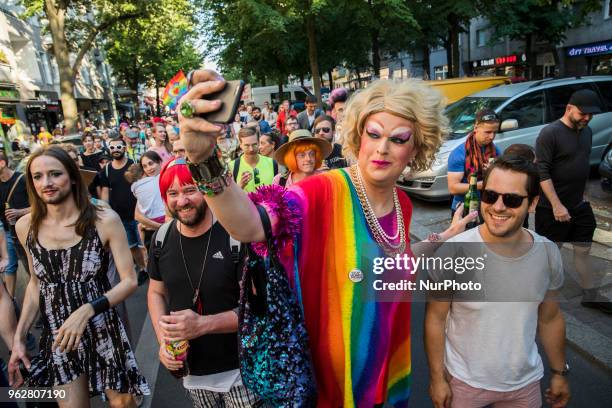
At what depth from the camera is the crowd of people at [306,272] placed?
128 cm

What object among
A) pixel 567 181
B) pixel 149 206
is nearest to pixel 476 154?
Result: pixel 567 181

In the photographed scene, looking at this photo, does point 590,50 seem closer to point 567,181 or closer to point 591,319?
point 567,181

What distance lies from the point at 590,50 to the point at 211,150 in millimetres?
24800

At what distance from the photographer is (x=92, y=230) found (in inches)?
88.2

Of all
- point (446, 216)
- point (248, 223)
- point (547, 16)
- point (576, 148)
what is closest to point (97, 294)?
point (248, 223)

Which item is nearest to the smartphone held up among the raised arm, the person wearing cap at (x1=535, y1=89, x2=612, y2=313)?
the raised arm

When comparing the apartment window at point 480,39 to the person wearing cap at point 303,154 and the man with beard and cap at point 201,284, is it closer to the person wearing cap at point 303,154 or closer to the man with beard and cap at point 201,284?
the person wearing cap at point 303,154

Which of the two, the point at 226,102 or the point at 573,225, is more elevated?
the point at 226,102

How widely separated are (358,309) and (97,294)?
1.64 metres

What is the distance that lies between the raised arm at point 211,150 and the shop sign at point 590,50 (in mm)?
23864

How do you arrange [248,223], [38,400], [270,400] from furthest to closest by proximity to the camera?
[38,400], [270,400], [248,223]

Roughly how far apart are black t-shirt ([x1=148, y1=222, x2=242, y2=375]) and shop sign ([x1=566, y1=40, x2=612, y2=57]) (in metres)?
23.5

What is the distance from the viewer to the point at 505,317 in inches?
66.4

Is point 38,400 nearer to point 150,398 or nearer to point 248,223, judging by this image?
→ point 150,398
